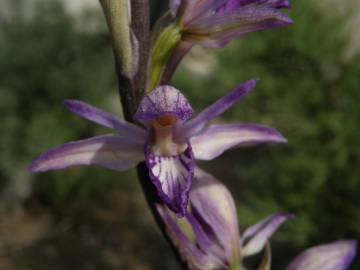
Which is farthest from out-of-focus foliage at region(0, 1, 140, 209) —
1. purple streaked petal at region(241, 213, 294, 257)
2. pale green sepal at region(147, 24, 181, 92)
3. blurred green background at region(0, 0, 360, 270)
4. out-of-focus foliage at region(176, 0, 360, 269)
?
pale green sepal at region(147, 24, 181, 92)

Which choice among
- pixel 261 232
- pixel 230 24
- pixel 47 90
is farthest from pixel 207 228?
pixel 47 90

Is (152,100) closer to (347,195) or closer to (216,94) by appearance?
(347,195)

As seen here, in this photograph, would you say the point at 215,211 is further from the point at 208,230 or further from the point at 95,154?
the point at 95,154

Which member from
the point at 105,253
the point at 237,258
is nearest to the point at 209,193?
the point at 237,258

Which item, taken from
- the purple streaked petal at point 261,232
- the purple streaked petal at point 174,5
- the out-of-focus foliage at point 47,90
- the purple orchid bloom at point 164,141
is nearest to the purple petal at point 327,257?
the purple streaked petal at point 261,232

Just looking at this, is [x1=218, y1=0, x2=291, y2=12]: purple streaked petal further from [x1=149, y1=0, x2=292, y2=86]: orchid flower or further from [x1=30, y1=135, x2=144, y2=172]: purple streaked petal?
[x1=30, y1=135, x2=144, y2=172]: purple streaked petal

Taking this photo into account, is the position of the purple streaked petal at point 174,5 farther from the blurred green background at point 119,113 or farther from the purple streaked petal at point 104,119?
the blurred green background at point 119,113
